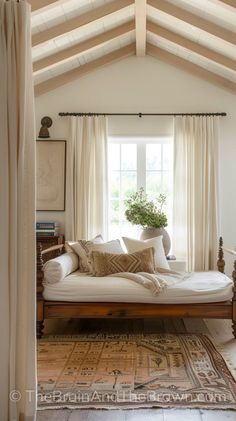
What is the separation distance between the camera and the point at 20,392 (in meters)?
1.99

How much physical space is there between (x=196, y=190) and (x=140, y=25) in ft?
6.96

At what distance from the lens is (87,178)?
546 cm

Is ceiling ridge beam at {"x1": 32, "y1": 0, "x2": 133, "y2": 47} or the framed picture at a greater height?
ceiling ridge beam at {"x1": 32, "y1": 0, "x2": 133, "y2": 47}

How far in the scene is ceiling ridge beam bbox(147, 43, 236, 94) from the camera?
17.6ft

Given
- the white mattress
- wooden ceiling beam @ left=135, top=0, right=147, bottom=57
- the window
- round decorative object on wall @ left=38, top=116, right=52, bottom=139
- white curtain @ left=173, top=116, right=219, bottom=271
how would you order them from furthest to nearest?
the window
round decorative object on wall @ left=38, top=116, right=52, bottom=139
white curtain @ left=173, top=116, right=219, bottom=271
wooden ceiling beam @ left=135, top=0, right=147, bottom=57
the white mattress

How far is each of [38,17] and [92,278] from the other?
101 inches

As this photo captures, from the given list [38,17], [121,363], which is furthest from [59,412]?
[38,17]

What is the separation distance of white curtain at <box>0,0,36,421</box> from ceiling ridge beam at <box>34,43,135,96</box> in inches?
140

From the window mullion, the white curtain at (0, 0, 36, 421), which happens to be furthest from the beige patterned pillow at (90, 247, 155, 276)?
the white curtain at (0, 0, 36, 421)

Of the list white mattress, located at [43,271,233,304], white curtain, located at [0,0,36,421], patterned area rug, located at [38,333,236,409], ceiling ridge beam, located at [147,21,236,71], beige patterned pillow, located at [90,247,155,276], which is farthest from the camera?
ceiling ridge beam, located at [147,21,236,71]

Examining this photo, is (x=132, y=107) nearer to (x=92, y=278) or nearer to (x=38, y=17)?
(x=38, y=17)

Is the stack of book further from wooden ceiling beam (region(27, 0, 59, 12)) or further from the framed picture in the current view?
wooden ceiling beam (region(27, 0, 59, 12))

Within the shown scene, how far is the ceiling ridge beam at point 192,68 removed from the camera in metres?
5.36

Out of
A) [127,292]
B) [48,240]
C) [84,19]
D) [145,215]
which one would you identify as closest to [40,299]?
[127,292]
